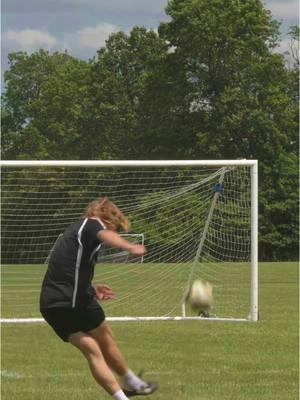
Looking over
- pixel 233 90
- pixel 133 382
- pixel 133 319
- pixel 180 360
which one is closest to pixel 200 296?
pixel 180 360

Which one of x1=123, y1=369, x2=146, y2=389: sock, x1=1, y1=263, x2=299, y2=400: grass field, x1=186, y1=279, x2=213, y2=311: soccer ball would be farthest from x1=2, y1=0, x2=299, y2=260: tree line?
x1=123, y1=369, x2=146, y2=389: sock

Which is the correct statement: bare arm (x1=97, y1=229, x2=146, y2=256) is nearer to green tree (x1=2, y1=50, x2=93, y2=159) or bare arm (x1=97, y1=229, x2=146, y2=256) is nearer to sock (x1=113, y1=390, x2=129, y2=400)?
sock (x1=113, y1=390, x2=129, y2=400)

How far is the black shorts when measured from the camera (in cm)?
783

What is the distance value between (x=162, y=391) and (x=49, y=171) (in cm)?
1245

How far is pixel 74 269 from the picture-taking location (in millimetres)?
7832

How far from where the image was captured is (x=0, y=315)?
16.9 metres

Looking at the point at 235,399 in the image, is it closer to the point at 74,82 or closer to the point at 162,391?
the point at 162,391

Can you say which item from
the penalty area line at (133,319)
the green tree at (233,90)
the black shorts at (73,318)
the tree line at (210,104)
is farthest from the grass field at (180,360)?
the green tree at (233,90)

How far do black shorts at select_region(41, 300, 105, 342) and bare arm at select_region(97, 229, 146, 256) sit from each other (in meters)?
0.66

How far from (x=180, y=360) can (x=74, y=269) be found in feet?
12.0

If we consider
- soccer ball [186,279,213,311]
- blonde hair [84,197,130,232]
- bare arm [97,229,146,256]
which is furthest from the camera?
soccer ball [186,279,213,311]

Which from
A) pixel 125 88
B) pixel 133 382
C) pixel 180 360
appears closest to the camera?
pixel 133 382

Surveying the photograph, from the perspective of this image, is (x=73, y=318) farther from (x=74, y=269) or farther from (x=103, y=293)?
(x=103, y=293)

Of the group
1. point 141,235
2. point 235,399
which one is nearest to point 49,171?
point 141,235
